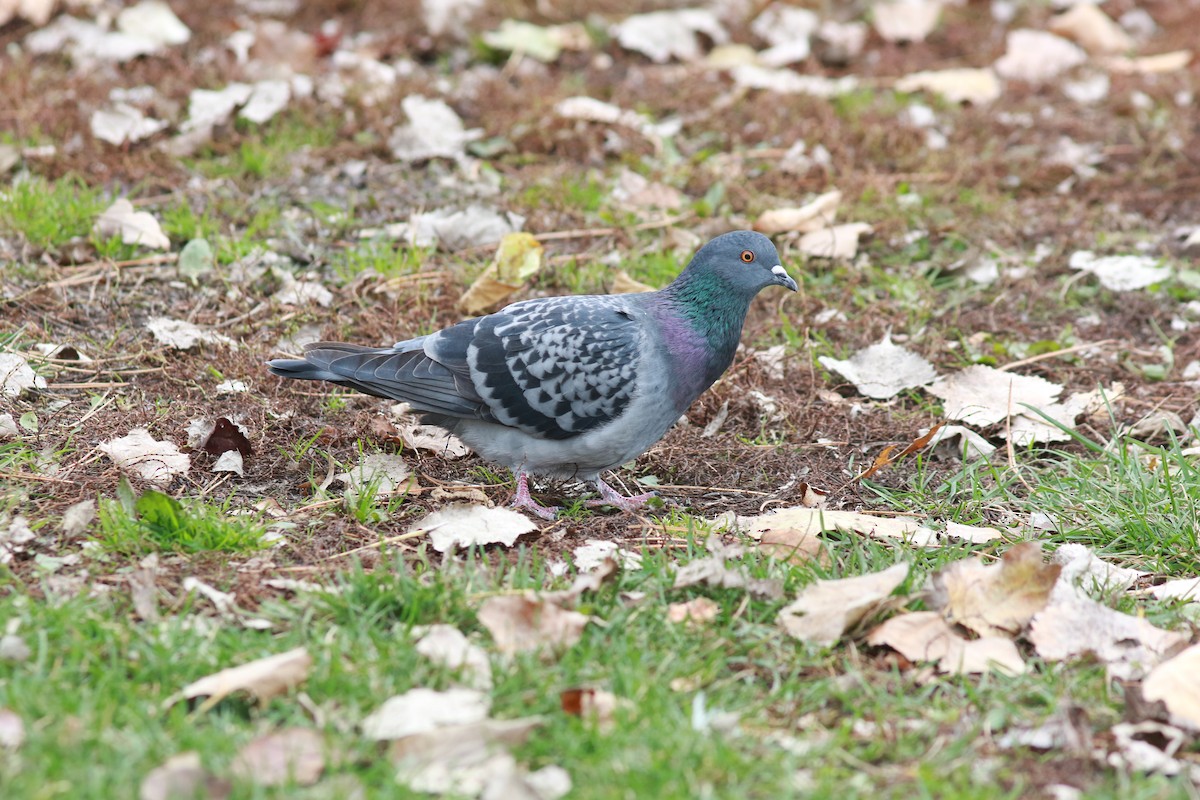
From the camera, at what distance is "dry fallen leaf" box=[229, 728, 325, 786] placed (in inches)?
103

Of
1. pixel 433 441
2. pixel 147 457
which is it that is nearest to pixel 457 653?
pixel 147 457

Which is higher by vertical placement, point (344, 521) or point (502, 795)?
point (502, 795)

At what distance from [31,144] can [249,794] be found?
4.91m

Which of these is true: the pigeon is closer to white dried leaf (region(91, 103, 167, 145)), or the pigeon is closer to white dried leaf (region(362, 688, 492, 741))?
white dried leaf (region(362, 688, 492, 741))

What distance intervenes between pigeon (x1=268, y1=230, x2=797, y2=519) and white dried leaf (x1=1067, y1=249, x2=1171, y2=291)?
2310 millimetres

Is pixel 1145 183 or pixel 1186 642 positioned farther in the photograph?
pixel 1145 183

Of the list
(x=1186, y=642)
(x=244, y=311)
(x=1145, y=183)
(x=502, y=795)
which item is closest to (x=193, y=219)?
(x=244, y=311)

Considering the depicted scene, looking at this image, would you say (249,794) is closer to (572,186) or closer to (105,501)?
(105,501)

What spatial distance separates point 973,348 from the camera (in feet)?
17.8

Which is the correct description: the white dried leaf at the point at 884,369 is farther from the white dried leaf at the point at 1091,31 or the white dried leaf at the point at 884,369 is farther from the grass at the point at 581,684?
the white dried leaf at the point at 1091,31

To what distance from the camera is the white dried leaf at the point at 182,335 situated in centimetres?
506

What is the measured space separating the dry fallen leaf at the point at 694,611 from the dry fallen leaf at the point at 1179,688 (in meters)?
1.07

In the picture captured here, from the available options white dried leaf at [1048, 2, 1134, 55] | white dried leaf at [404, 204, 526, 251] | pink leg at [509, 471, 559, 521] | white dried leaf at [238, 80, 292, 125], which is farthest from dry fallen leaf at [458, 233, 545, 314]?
white dried leaf at [1048, 2, 1134, 55]

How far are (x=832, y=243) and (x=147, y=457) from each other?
3354mm
